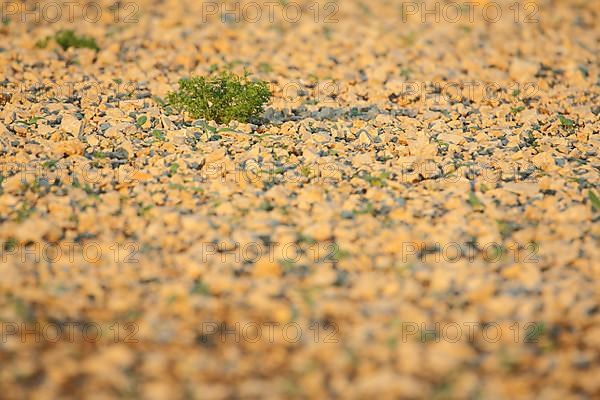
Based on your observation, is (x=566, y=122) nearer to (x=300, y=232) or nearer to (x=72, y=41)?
(x=300, y=232)

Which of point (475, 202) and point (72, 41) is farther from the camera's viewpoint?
point (72, 41)

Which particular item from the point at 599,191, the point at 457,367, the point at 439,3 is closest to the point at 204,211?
the point at 457,367

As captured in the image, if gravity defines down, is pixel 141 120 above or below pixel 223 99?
below

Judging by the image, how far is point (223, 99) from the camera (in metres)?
6.21

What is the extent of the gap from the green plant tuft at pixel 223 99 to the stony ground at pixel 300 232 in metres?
A: 0.12

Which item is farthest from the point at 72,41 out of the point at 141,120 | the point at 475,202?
the point at 475,202

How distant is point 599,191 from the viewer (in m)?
5.14

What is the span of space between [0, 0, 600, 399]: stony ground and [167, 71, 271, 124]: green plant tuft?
116mm

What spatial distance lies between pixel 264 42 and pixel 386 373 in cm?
542

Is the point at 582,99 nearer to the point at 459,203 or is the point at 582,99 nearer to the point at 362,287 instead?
the point at 459,203

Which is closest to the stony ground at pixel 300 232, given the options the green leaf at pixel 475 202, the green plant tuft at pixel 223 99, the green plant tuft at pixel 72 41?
the green leaf at pixel 475 202

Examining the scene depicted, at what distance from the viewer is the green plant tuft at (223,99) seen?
20.2ft

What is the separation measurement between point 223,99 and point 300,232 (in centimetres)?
203

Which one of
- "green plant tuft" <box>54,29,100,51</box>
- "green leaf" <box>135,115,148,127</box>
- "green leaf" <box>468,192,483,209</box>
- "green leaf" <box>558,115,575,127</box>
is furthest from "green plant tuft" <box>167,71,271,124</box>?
"green leaf" <box>558,115,575,127</box>
